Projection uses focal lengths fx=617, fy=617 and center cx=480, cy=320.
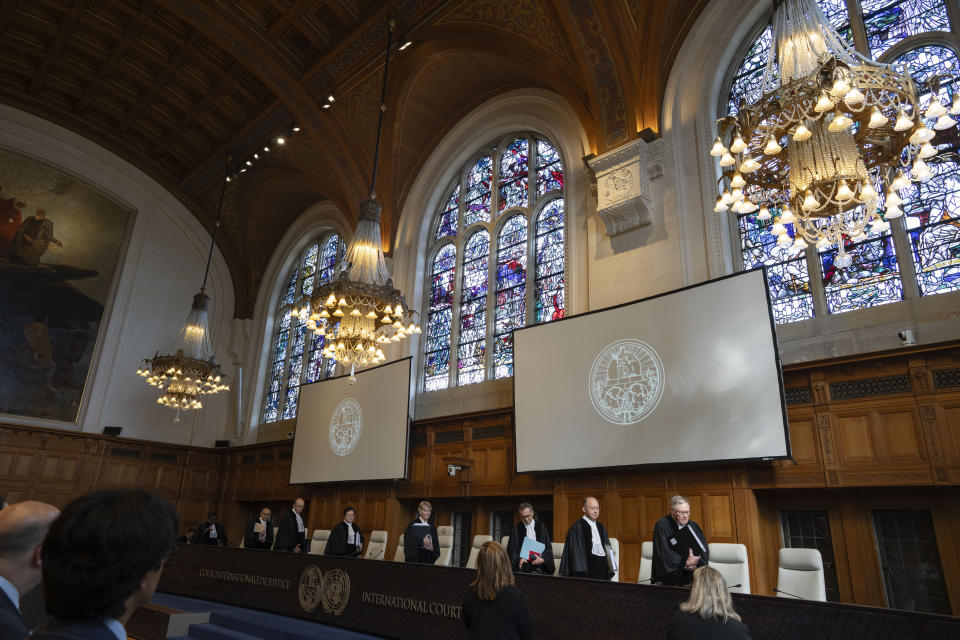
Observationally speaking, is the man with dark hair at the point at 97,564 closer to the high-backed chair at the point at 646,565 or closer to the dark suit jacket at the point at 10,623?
the dark suit jacket at the point at 10,623

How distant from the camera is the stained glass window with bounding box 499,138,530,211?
11188mm

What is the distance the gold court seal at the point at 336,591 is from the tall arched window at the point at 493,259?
4.38 m

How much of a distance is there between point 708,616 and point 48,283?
15426 millimetres

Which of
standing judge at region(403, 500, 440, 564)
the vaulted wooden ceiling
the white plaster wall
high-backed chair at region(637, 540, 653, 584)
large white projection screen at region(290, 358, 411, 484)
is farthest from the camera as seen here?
the white plaster wall

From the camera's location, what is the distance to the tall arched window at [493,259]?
10.3 metres

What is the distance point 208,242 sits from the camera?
16297 mm

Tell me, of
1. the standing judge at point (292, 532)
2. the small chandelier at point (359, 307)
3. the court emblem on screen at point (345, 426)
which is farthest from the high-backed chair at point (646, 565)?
the court emblem on screen at point (345, 426)

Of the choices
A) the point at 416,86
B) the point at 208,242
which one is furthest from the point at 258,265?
the point at 416,86

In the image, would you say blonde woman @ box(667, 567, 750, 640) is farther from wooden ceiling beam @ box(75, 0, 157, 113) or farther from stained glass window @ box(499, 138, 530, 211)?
wooden ceiling beam @ box(75, 0, 157, 113)

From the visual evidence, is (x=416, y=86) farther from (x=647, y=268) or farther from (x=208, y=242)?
(x=208, y=242)

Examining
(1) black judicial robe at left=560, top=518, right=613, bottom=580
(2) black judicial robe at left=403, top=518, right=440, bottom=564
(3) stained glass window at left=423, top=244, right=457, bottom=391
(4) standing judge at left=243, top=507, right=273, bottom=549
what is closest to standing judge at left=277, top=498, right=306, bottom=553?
(4) standing judge at left=243, top=507, right=273, bottom=549

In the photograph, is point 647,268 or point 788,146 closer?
point 788,146

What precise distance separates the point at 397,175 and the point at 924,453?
33.3 feet

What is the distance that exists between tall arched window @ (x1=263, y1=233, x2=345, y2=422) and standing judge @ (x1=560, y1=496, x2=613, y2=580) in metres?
8.89
